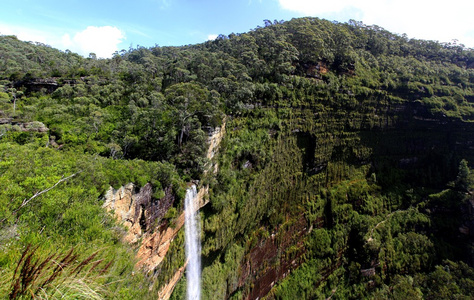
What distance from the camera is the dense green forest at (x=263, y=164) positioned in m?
7.82

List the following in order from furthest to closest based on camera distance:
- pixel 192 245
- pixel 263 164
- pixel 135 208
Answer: pixel 263 164
pixel 192 245
pixel 135 208

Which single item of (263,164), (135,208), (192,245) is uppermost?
(263,164)

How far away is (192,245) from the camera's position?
571 inches

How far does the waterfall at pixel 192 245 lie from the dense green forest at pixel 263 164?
59 cm

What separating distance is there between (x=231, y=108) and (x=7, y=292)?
17.6m

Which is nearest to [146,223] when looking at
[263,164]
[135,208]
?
[135,208]

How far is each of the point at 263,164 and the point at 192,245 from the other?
9.35m

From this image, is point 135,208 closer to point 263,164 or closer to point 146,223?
point 146,223

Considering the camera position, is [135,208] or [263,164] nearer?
[135,208]

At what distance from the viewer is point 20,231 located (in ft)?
18.2

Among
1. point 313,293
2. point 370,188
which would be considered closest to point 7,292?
point 313,293

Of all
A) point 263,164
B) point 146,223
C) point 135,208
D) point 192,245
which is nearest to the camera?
point 135,208

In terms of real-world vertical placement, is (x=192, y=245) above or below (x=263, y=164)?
below

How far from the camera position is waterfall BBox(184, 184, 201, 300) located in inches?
549
